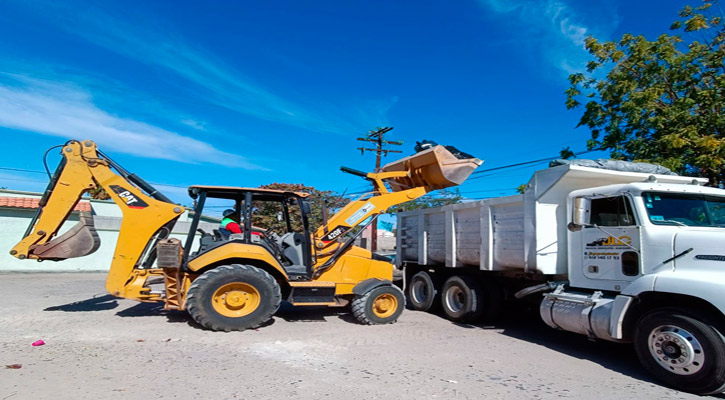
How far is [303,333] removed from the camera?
21.6 feet

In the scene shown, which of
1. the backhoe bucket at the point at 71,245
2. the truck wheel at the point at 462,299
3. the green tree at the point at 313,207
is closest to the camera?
the backhoe bucket at the point at 71,245

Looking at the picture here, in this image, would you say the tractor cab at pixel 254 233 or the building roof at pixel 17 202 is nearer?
the tractor cab at pixel 254 233

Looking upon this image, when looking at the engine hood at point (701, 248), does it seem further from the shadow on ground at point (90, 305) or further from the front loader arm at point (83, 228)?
the shadow on ground at point (90, 305)

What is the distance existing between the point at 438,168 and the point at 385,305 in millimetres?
2652

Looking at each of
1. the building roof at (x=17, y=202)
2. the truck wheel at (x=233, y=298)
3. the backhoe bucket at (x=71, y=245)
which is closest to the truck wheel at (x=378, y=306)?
the truck wheel at (x=233, y=298)

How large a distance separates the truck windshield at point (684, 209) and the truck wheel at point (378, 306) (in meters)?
4.01

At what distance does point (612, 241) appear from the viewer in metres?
5.46

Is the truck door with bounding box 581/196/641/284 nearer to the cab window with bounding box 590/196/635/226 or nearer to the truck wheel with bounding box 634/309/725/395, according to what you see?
the cab window with bounding box 590/196/635/226

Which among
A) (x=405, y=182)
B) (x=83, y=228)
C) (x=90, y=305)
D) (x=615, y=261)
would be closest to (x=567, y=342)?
(x=615, y=261)

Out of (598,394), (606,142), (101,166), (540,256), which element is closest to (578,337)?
(540,256)

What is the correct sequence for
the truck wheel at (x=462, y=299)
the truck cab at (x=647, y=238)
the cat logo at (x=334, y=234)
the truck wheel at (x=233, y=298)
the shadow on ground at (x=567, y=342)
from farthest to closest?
the cat logo at (x=334, y=234)
the truck wheel at (x=462, y=299)
the truck wheel at (x=233, y=298)
the shadow on ground at (x=567, y=342)
the truck cab at (x=647, y=238)

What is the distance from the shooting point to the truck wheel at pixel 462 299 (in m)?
7.58

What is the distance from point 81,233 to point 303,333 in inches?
157

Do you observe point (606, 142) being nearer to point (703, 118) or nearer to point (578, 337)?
point (703, 118)
